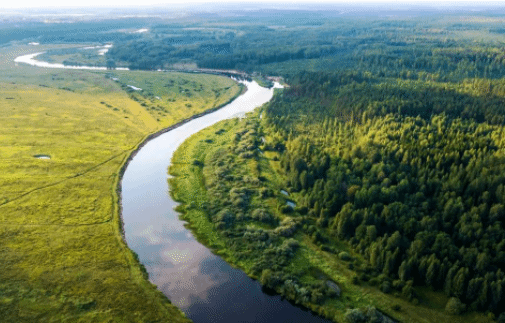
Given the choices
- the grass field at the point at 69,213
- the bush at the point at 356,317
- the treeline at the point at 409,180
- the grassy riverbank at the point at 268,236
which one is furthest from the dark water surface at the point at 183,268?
the treeline at the point at 409,180

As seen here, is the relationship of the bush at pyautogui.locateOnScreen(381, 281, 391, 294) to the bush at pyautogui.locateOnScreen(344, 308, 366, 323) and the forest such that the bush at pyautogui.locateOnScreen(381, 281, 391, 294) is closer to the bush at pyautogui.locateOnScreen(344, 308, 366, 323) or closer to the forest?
the forest

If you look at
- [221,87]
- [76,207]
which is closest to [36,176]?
[76,207]

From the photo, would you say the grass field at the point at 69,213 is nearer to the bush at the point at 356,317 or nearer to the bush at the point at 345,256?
the bush at the point at 356,317

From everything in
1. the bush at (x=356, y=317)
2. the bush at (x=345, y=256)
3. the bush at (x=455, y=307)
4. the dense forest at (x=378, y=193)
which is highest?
the dense forest at (x=378, y=193)

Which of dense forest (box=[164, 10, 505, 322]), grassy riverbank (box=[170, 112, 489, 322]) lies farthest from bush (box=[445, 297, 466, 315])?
grassy riverbank (box=[170, 112, 489, 322])

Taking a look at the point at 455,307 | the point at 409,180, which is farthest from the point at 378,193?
the point at 455,307

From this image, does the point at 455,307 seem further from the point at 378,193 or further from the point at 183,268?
the point at 183,268
